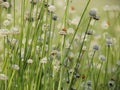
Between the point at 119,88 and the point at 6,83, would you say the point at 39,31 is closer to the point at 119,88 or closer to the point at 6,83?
the point at 6,83

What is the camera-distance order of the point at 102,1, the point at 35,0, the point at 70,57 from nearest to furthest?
1. the point at 35,0
2. the point at 70,57
3. the point at 102,1

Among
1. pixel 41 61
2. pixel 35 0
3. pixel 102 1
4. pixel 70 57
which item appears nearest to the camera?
pixel 41 61

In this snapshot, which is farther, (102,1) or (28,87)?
(102,1)

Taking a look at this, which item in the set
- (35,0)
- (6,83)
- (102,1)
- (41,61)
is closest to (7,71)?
(6,83)

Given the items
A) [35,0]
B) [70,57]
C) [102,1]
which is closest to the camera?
[35,0]

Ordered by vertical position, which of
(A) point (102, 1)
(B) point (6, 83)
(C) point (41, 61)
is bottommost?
(A) point (102, 1)

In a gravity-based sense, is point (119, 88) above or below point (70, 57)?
below

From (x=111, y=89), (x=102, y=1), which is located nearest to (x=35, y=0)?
Result: (x=111, y=89)

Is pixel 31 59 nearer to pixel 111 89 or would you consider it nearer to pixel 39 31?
pixel 39 31

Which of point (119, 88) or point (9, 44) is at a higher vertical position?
point (9, 44)
